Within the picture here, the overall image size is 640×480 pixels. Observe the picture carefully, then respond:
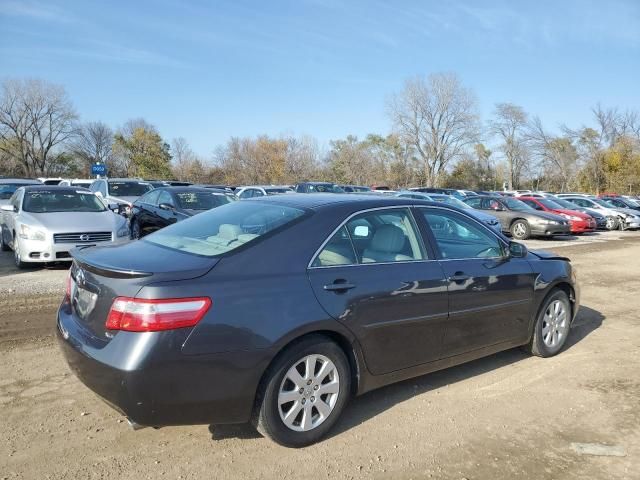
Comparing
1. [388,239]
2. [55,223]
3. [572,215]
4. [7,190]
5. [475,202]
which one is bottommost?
[572,215]

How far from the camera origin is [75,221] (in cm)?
881

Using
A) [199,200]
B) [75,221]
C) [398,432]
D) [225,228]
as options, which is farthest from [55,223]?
[398,432]

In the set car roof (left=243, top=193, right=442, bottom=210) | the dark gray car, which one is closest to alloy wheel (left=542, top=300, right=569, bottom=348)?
car roof (left=243, top=193, right=442, bottom=210)

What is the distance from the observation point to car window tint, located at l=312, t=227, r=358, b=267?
3.35 m

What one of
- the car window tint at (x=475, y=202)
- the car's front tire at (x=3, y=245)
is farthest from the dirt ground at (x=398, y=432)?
the car window tint at (x=475, y=202)

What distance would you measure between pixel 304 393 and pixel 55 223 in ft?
23.2

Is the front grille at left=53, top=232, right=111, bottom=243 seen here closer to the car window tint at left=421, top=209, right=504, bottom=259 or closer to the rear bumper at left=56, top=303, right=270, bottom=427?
the rear bumper at left=56, top=303, right=270, bottom=427

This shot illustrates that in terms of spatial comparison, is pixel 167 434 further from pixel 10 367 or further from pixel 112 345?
pixel 10 367

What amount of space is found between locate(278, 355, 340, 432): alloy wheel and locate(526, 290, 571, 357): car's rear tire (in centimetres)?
249

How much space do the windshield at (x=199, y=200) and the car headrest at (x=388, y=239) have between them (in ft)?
25.8

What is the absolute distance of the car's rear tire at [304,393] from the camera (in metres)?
3.04

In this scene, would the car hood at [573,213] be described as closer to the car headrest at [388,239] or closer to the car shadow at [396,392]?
the car shadow at [396,392]

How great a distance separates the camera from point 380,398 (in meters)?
4.01

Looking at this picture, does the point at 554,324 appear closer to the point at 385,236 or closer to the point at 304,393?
the point at 385,236
